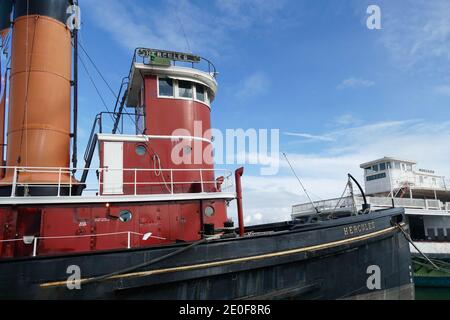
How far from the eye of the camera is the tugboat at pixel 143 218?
266 inches

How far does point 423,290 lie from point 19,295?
70.1ft

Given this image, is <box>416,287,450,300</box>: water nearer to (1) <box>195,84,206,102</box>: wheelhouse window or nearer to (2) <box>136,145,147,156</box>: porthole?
(1) <box>195,84,206,102</box>: wheelhouse window

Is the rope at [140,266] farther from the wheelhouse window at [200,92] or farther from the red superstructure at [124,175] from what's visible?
the wheelhouse window at [200,92]

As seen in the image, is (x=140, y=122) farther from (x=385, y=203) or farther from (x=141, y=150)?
(x=385, y=203)

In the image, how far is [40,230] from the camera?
24.0ft

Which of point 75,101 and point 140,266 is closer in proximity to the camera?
point 140,266

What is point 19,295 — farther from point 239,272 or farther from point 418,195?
point 418,195

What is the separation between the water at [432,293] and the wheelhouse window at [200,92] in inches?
617

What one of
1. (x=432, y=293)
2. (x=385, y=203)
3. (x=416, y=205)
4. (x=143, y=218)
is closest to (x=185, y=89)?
(x=143, y=218)

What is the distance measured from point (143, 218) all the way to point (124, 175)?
1371 mm

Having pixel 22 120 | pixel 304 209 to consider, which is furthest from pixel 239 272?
pixel 304 209

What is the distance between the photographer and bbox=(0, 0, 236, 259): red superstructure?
7.41 meters

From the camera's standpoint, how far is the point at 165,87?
32.7 ft

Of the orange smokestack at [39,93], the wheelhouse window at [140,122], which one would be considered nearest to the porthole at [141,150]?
the wheelhouse window at [140,122]
